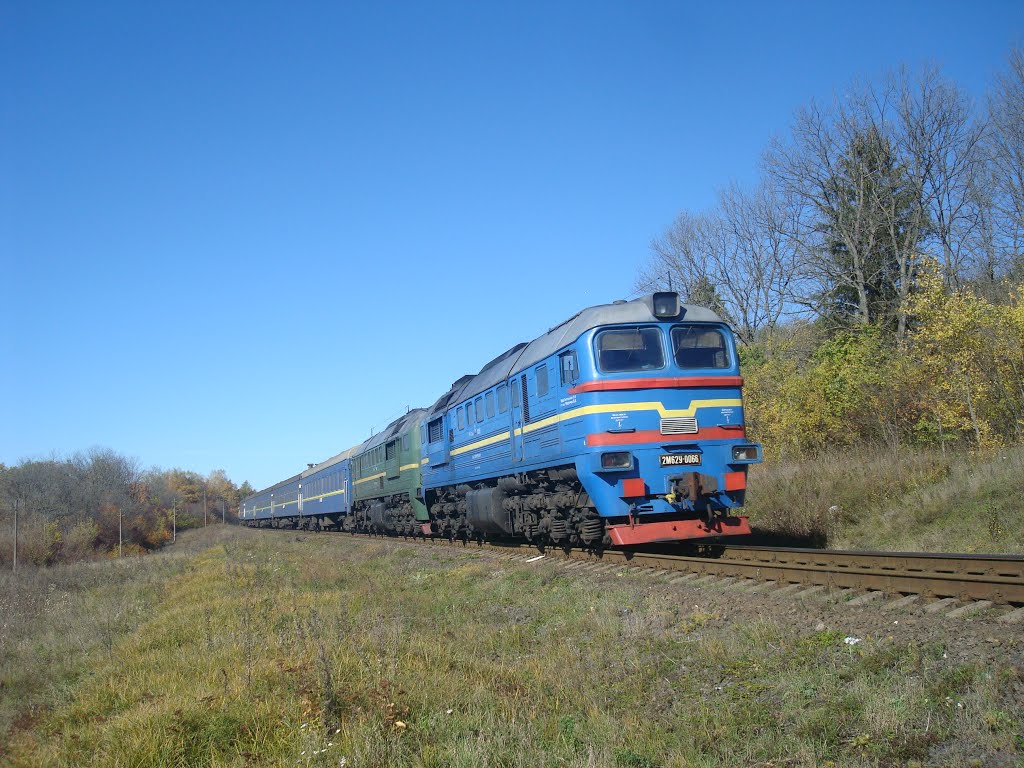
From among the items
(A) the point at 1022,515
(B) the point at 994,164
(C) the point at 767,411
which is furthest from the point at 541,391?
(B) the point at 994,164

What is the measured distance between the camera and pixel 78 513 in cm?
6166

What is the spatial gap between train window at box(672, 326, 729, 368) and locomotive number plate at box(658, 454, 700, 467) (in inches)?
55.4

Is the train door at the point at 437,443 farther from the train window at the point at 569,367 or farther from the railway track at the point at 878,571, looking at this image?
the railway track at the point at 878,571

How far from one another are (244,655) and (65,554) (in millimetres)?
49319

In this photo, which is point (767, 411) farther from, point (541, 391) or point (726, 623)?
point (726, 623)

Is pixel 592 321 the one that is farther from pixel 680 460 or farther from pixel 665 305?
pixel 680 460

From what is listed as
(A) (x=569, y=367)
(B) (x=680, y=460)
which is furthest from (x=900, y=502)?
(A) (x=569, y=367)

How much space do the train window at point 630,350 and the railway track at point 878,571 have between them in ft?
9.63

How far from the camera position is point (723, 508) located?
11891 millimetres

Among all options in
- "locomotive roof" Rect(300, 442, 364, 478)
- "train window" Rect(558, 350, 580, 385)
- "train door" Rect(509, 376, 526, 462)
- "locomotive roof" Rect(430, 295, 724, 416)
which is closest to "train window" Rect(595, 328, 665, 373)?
"locomotive roof" Rect(430, 295, 724, 416)

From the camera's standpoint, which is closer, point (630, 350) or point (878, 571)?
point (878, 571)

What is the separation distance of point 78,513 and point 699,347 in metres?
62.7

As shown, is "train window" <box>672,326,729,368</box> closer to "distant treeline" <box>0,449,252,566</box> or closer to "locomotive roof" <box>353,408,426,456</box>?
"locomotive roof" <box>353,408,426,456</box>

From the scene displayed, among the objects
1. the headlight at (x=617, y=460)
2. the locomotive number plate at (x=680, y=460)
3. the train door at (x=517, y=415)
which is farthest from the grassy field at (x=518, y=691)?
the train door at (x=517, y=415)
